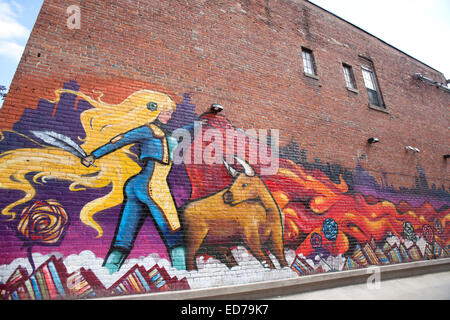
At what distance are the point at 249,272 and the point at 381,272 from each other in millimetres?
3783

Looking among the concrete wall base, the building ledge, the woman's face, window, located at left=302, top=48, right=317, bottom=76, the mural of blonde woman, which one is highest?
window, located at left=302, top=48, right=317, bottom=76

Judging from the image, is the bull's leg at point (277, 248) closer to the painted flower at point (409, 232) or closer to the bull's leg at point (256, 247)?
the bull's leg at point (256, 247)

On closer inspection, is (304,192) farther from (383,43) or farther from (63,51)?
(383,43)

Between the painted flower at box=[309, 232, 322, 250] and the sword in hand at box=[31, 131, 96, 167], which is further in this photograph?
the painted flower at box=[309, 232, 322, 250]

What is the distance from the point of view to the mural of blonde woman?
350cm

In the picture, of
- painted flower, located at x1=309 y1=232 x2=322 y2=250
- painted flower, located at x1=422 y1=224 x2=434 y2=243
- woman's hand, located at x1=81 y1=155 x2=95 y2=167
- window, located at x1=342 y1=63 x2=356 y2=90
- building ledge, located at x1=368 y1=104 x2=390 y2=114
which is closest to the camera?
woman's hand, located at x1=81 y1=155 x2=95 y2=167

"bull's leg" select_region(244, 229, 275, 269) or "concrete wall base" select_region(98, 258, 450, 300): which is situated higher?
"bull's leg" select_region(244, 229, 275, 269)

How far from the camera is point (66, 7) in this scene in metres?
4.44

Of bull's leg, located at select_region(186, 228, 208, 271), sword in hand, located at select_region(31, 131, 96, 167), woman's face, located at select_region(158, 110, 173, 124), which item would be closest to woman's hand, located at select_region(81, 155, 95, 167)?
sword in hand, located at select_region(31, 131, 96, 167)

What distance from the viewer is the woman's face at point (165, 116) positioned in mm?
4629

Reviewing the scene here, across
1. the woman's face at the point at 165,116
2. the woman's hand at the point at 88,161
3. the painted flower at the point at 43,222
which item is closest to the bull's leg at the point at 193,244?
the painted flower at the point at 43,222

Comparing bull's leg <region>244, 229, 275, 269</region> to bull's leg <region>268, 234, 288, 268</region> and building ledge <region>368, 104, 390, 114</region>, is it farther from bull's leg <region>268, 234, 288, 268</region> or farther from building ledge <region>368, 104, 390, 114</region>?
building ledge <region>368, 104, 390, 114</region>

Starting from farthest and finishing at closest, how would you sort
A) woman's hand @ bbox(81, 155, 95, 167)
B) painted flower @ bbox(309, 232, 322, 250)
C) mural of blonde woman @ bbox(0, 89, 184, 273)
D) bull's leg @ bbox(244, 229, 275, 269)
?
painted flower @ bbox(309, 232, 322, 250), bull's leg @ bbox(244, 229, 275, 269), woman's hand @ bbox(81, 155, 95, 167), mural of blonde woman @ bbox(0, 89, 184, 273)
